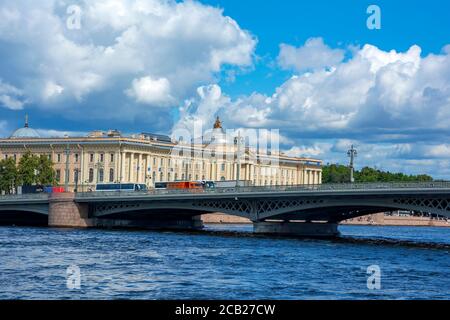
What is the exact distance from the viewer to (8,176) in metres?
141

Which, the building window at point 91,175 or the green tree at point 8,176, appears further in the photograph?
the building window at point 91,175

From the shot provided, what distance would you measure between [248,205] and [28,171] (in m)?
60.0

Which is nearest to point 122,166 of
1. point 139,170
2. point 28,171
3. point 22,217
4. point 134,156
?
point 134,156

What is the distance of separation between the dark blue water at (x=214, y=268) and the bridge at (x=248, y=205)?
13.6ft

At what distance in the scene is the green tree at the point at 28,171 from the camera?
13962 cm

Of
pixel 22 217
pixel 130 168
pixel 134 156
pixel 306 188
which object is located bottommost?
pixel 22 217

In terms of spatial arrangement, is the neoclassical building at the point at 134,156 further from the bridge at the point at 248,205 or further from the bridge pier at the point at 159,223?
the bridge at the point at 248,205

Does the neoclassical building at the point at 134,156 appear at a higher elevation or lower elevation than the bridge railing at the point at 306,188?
higher

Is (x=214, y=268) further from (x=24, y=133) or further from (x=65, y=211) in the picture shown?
(x=24, y=133)

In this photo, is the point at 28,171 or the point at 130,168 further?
the point at 130,168

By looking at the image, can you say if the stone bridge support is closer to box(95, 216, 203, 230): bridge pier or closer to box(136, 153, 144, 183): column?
box(95, 216, 203, 230): bridge pier

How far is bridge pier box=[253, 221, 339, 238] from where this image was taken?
88312 mm

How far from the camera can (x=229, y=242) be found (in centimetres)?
7575

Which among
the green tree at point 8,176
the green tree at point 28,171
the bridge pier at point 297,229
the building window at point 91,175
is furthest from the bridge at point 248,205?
the building window at point 91,175
